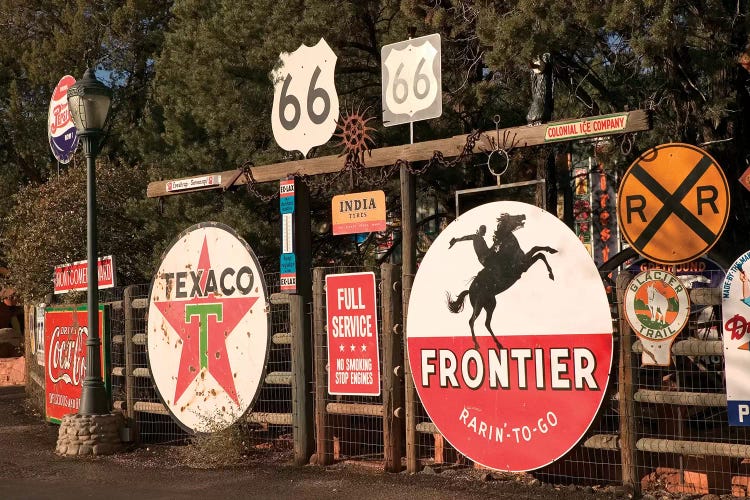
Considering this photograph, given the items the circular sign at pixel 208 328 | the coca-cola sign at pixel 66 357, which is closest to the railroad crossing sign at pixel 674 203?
the circular sign at pixel 208 328

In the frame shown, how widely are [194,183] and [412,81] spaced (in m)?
3.22

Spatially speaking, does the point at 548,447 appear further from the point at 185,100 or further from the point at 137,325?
the point at 185,100

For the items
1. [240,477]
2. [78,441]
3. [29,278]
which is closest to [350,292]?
[240,477]

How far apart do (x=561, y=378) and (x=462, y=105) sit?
8200 millimetres

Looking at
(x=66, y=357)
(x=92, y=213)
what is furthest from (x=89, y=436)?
(x=66, y=357)

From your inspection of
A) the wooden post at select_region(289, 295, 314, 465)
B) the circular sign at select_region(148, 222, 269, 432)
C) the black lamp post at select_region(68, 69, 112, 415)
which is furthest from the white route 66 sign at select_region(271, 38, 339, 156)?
the black lamp post at select_region(68, 69, 112, 415)

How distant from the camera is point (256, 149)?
16094mm

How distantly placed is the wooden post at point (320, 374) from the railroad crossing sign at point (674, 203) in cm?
318

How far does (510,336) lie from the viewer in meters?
8.06

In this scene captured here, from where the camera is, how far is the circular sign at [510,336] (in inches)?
301

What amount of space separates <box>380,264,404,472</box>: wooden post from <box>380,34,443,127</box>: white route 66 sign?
57.0 inches

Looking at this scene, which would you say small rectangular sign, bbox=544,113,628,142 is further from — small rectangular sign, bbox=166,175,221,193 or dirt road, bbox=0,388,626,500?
small rectangular sign, bbox=166,175,221,193

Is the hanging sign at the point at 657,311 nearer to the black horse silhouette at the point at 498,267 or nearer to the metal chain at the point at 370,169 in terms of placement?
the black horse silhouette at the point at 498,267

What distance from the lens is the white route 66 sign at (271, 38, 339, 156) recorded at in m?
9.70
